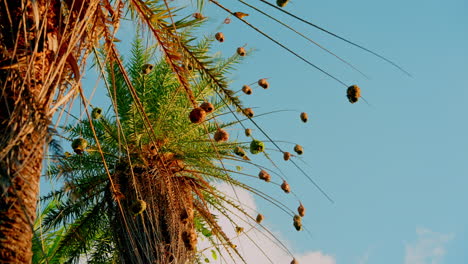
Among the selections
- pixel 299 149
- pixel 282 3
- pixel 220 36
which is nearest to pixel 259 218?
pixel 299 149

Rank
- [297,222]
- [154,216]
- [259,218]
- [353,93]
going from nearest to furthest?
1. [353,93]
2. [297,222]
3. [259,218]
4. [154,216]

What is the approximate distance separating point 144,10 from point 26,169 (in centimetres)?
92

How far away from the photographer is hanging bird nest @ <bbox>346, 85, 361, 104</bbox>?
6.08 feet

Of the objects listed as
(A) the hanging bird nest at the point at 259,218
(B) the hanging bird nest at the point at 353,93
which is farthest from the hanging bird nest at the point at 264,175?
(B) the hanging bird nest at the point at 353,93

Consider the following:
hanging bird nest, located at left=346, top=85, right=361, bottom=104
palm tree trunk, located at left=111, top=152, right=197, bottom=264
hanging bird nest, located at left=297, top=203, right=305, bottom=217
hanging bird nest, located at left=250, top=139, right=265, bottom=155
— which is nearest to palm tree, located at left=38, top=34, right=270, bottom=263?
palm tree trunk, located at left=111, top=152, right=197, bottom=264

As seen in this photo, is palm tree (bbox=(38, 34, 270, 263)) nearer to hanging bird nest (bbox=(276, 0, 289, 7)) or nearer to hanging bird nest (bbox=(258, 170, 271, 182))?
hanging bird nest (bbox=(258, 170, 271, 182))

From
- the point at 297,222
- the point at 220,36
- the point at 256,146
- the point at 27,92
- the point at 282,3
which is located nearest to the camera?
the point at 27,92

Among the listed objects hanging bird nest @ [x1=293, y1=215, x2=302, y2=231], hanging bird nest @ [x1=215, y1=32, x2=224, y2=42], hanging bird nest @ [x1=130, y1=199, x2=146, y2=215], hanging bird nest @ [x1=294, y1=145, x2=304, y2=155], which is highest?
hanging bird nest @ [x1=215, y1=32, x2=224, y2=42]

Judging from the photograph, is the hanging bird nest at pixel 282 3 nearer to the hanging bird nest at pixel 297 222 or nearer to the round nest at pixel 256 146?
the round nest at pixel 256 146

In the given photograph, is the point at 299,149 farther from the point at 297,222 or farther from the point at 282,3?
the point at 282,3

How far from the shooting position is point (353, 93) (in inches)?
73.2

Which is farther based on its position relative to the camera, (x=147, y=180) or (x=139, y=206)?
(x=147, y=180)

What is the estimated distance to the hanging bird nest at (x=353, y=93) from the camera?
1854 mm

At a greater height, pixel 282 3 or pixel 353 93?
pixel 282 3
